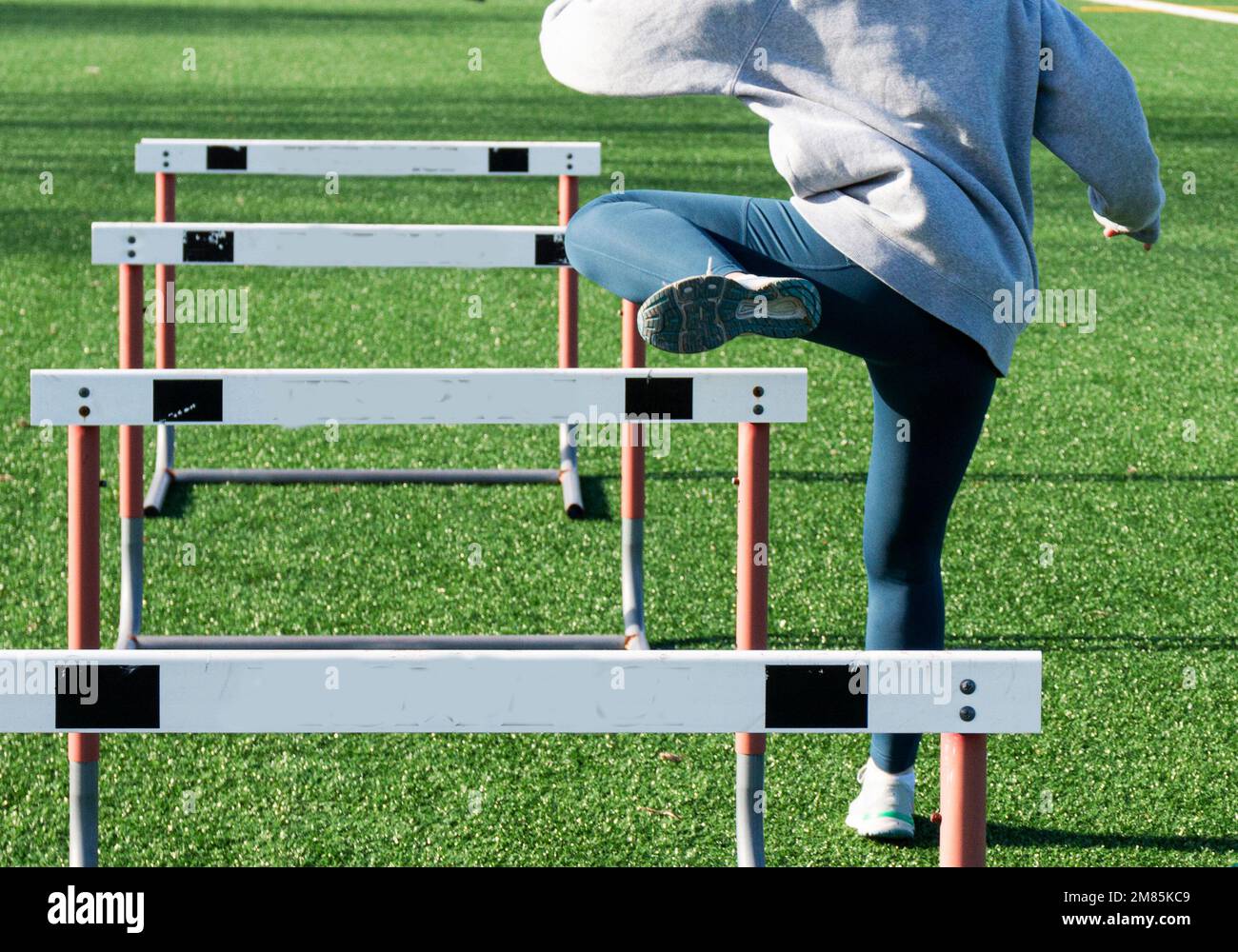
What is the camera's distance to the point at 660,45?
2.78 m

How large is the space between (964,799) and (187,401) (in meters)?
1.60

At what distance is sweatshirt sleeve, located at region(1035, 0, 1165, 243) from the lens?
290 centimetres

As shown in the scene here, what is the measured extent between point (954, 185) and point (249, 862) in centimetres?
173

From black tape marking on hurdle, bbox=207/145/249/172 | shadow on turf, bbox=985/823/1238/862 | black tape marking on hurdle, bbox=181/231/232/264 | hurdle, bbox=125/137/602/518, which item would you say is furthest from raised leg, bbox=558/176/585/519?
shadow on turf, bbox=985/823/1238/862

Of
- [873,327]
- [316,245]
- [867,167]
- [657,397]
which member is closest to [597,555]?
[316,245]

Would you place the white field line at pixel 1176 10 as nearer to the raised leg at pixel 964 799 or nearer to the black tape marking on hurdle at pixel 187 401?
the black tape marking on hurdle at pixel 187 401

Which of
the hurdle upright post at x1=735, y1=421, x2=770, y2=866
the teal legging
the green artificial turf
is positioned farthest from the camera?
the green artificial turf

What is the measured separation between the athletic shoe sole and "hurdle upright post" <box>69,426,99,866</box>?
991 millimetres

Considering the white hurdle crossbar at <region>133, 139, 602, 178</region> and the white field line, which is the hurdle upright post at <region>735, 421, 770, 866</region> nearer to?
the white hurdle crossbar at <region>133, 139, 602, 178</region>

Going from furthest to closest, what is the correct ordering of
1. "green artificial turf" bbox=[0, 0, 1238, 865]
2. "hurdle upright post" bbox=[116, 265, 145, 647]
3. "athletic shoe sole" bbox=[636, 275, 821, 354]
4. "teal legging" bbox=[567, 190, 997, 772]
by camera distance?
1. "hurdle upright post" bbox=[116, 265, 145, 647]
2. "green artificial turf" bbox=[0, 0, 1238, 865]
3. "teal legging" bbox=[567, 190, 997, 772]
4. "athletic shoe sole" bbox=[636, 275, 821, 354]

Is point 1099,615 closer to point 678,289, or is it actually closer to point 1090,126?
point 1090,126

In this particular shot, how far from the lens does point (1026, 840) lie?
12.0 ft
